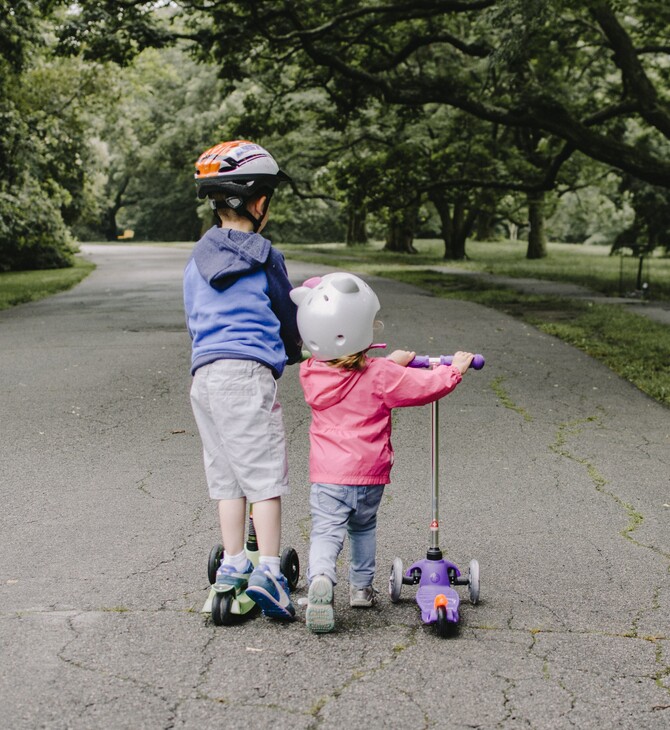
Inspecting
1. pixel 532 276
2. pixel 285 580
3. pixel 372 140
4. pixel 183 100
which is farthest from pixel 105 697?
pixel 183 100

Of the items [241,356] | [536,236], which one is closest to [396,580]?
[241,356]

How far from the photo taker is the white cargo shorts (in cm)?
365

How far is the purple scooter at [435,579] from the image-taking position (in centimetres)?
354

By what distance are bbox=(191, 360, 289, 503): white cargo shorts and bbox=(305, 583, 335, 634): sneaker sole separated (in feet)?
1.32

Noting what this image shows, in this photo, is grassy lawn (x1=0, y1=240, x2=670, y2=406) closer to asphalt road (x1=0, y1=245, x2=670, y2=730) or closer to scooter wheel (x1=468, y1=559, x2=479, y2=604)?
asphalt road (x1=0, y1=245, x2=670, y2=730)

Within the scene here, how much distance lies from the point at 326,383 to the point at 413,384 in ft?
1.03

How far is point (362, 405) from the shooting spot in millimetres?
3668

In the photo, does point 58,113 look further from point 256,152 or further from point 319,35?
point 256,152

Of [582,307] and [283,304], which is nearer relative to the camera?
[283,304]

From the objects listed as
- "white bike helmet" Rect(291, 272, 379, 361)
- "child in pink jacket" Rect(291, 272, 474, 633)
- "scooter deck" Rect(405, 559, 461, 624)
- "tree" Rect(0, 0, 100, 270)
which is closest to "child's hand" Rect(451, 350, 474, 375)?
"child in pink jacket" Rect(291, 272, 474, 633)

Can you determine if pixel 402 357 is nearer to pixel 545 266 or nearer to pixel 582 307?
pixel 582 307

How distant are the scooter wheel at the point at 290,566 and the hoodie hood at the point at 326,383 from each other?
24.7 inches

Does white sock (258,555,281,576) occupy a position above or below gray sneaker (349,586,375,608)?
above

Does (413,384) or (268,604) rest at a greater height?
(413,384)
